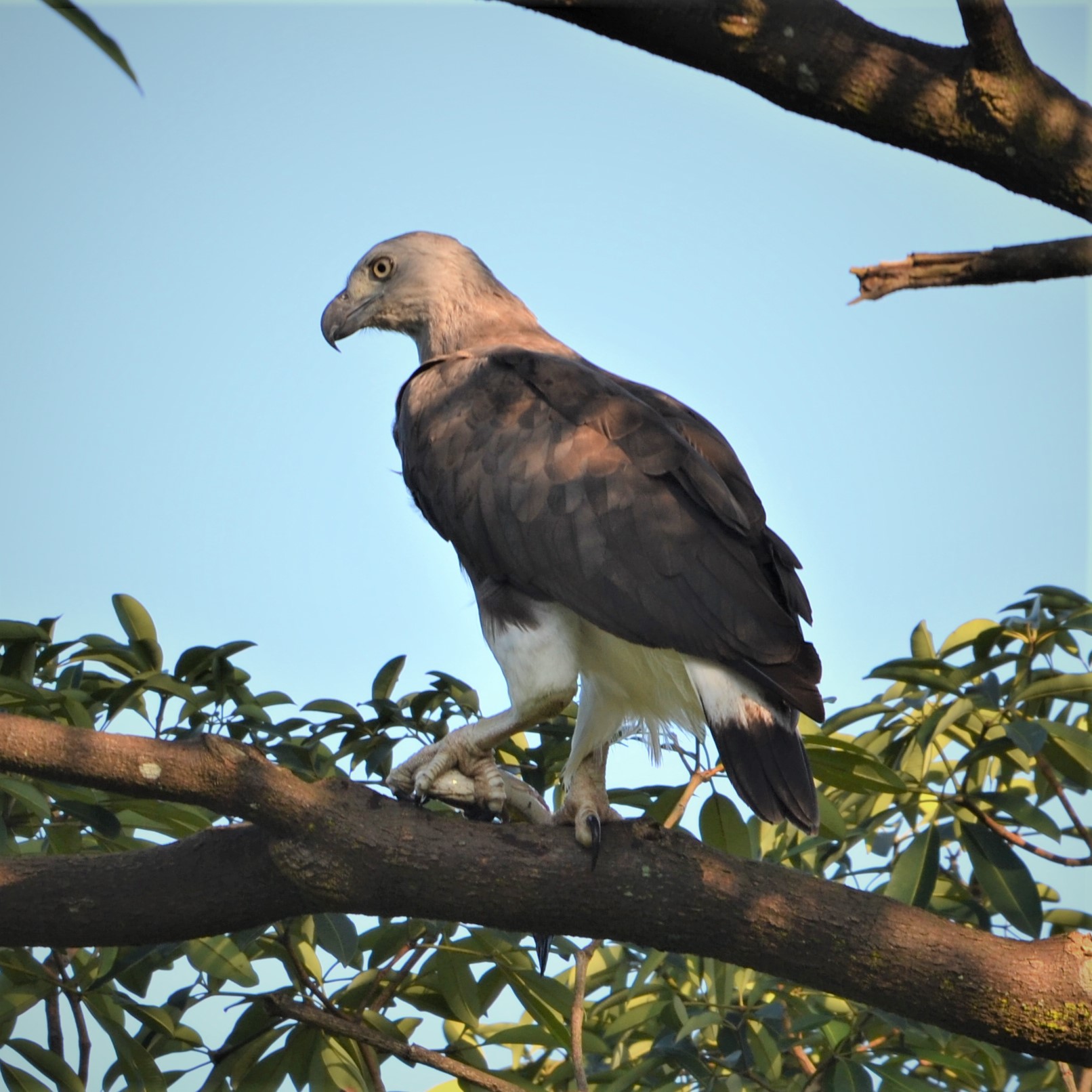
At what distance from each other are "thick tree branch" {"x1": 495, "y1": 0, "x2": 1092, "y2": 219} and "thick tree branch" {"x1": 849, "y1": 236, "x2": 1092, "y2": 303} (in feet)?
0.50

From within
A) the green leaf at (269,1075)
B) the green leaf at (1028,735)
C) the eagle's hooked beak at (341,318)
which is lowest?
the green leaf at (269,1075)

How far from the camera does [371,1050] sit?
3.69 m

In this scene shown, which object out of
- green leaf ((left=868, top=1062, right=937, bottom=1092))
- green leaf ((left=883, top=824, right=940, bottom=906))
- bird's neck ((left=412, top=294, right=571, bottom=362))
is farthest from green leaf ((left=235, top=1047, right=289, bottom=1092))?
bird's neck ((left=412, top=294, right=571, bottom=362))

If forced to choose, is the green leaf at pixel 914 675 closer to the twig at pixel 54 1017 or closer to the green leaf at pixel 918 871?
the green leaf at pixel 918 871

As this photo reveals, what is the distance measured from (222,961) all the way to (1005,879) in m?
2.23

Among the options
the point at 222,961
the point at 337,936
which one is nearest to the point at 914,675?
the point at 337,936

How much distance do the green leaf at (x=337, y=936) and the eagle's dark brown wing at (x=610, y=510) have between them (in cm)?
109

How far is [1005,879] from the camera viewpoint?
12.3 feet

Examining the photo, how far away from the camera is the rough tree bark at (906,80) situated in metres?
3.19

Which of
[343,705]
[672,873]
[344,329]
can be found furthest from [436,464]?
[672,873]

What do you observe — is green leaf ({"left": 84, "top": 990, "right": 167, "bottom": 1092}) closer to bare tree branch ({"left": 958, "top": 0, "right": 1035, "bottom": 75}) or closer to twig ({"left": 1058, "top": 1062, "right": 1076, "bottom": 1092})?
twig ({"left": 1058, "top": 1062, "right": 1076, "bottom": 1092})

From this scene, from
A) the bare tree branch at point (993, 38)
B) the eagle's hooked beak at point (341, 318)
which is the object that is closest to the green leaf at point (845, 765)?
the bare tree branch at point (993, 38)

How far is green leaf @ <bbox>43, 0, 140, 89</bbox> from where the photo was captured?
130 cm

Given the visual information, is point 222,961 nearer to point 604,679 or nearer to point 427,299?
point 604,679
